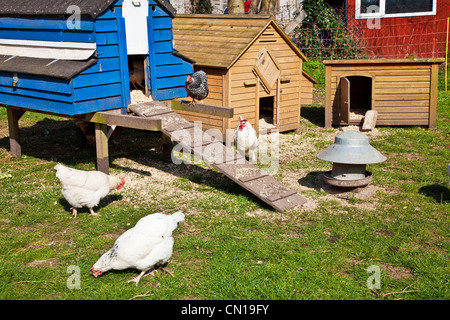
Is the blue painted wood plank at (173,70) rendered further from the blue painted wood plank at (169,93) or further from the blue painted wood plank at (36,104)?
the blue painted wood plank at (36,104)

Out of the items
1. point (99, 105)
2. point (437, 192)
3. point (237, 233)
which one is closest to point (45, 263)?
point (237, 233)

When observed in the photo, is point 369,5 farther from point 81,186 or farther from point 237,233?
point 81,186

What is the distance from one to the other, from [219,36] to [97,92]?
146 inches

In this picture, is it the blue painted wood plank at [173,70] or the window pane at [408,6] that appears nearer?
the blue painted wood plank at [173,70]

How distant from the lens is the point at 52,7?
6.86 m

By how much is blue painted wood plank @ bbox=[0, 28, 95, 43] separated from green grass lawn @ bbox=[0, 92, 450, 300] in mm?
2148

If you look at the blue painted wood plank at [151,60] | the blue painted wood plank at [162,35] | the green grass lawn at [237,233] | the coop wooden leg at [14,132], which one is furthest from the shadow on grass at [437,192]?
the coop wooden leg at [14,132]

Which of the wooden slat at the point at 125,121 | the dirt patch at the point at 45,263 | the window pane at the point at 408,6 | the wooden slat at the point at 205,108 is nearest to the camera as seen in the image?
the dirt patch at the point at 45,263

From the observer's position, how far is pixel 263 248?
5156mm

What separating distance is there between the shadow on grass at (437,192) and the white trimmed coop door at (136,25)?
4.55 metres

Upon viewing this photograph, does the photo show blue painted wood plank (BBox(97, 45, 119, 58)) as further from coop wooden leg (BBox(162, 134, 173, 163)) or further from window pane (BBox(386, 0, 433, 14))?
window pane (BBox(386, 0, 433, 14))

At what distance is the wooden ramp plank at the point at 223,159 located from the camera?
248 inches

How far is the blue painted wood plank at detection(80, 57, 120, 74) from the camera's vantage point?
665cm

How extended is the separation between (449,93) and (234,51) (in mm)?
7372
